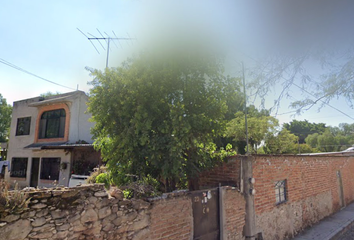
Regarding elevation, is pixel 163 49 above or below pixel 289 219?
above

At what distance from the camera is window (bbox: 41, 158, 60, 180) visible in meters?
14.9

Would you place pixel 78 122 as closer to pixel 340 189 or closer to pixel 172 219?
pixel 172 219

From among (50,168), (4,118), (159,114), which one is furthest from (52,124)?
(4,118)

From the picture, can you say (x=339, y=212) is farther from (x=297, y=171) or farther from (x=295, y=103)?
(x=295, y=103)

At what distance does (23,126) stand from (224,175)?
17193 millimetres

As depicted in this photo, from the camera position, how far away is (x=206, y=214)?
4.62 m

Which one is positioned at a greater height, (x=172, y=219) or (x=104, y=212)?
(x=104, y=212)

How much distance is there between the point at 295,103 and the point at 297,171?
12.2 feet

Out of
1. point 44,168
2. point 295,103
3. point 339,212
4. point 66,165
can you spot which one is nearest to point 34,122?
point 44,168

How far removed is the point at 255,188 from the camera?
18.7 feet

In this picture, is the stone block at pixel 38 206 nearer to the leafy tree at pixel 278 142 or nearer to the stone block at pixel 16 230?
the stone block at pixel 16 230

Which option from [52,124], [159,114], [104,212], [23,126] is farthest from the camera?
[23,126]

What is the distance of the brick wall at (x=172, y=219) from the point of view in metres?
3.77

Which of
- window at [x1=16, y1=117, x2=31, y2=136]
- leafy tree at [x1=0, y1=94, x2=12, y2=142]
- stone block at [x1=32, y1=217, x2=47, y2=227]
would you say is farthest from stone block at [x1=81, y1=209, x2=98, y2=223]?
leafy tree at [x1=0, y1=94, x2=12, y2=142]
